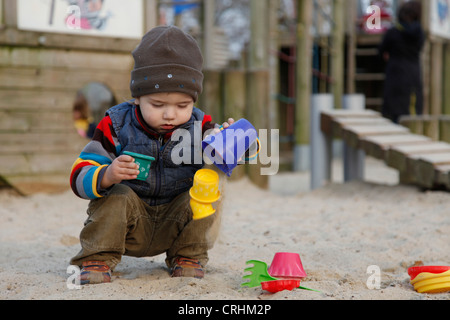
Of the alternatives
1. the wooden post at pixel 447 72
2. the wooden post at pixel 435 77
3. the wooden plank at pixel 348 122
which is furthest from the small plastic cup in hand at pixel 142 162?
the wooden post at pixel 447 72

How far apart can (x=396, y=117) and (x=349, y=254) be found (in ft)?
15.3

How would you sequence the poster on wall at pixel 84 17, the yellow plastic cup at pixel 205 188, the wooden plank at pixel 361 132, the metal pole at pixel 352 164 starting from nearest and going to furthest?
1. the yellow plastic cup at pixel 205 188
2. the poster on wall at pixel 84 17
3. the wooden plank at pixel 361 132
4. the metal pole at pixel 352 164

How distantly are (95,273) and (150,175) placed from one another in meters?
0.42

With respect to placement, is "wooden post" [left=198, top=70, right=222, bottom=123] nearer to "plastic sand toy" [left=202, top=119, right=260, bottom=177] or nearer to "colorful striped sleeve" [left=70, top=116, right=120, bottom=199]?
"colorful striped sleeve" [left=70, top=116, right=120, bottom=199]

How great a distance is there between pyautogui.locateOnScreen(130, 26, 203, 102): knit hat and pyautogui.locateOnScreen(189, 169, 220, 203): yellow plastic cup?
373mm

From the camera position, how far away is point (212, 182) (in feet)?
6.19

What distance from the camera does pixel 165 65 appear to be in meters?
2.06

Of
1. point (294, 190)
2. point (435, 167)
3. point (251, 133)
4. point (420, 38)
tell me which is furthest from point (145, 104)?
point (420, 38)

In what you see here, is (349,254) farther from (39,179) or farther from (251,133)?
(39,179)

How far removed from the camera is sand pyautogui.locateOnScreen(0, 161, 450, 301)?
6.40ft

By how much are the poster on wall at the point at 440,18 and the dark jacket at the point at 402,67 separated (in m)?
2.20

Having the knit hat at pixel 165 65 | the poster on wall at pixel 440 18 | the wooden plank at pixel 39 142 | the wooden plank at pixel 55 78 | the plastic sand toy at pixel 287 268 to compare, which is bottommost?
the plastic sand toy at pixel 287 268

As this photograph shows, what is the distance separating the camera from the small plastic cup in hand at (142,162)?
198 cm

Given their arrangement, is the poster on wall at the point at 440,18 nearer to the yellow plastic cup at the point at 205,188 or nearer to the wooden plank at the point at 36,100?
the wooden plank at the point at 36,100
